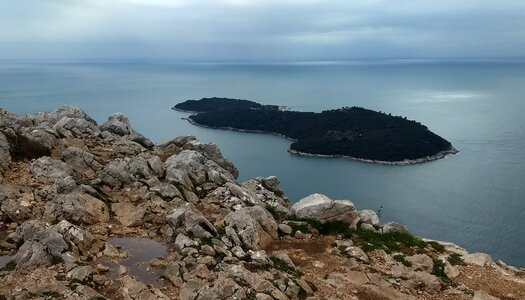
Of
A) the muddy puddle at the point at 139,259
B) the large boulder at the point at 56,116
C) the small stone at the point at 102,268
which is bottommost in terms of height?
the muddy puddle at the point at 139,259

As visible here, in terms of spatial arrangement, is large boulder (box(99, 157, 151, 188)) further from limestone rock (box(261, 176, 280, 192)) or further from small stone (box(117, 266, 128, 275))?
limestone rock (box(261, 176, 280, 192))

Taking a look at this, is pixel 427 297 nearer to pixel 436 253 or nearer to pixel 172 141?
pixel 436 253

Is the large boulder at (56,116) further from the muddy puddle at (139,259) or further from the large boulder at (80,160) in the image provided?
the muddy puddle at (139,259)

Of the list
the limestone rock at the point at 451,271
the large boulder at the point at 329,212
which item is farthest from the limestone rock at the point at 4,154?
the limestone rock at the point at 451,271

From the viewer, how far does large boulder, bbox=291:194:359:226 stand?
77.5 ft

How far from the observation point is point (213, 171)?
2714 cm

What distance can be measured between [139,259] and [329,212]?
37.5ft

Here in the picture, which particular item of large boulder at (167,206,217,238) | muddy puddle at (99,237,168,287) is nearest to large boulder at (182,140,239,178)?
large boulder at (167,206,217,238)

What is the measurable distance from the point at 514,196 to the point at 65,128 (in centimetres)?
13947

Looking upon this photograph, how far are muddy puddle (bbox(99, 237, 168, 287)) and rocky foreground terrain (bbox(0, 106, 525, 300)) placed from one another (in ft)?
0.15

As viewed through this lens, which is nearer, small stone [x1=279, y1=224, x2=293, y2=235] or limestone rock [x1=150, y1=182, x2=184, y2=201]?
small stone [x1=279, y1=224, x2=293, y2=235]

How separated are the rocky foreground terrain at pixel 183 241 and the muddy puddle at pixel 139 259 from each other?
4cm

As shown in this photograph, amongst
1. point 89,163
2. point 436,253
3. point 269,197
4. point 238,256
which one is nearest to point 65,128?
point 89,163

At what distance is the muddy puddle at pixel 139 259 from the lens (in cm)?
1569
